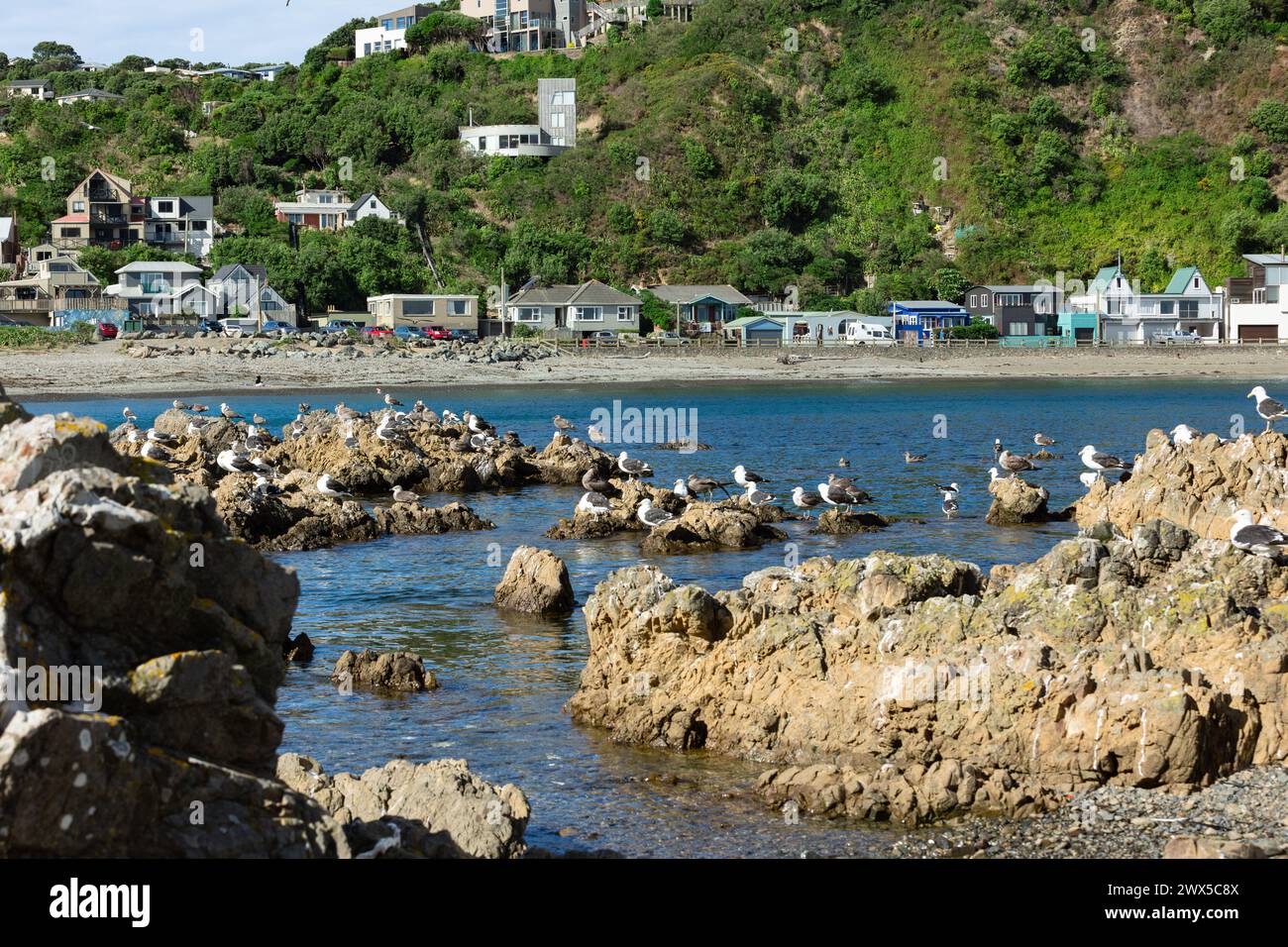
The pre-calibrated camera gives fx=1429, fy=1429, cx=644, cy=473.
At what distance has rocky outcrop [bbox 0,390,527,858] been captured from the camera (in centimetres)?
694

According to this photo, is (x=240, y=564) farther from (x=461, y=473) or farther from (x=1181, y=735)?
(x=461, y=473)

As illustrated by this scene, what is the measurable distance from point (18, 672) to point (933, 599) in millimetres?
9730

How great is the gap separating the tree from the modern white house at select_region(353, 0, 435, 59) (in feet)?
284

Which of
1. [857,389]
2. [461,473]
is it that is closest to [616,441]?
[461,473]

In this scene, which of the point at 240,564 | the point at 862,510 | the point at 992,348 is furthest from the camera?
the point at 992,348

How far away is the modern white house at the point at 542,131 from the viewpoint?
139125 mm

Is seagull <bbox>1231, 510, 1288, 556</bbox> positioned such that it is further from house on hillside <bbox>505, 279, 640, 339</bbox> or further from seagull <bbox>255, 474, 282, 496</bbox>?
house on hillside <bbox>505, 279, 640, 339</bbox>

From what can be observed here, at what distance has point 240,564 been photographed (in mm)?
9023

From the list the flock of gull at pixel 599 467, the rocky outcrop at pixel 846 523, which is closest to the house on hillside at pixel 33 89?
the flock of gull at pixel 599 467

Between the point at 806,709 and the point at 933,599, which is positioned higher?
the point at 933,599

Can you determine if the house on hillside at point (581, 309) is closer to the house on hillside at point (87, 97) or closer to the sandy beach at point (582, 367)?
the sandy beach at point (582, 367)

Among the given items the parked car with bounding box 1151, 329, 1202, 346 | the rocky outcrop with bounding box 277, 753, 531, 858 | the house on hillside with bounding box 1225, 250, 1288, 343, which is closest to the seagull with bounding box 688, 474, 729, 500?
the rocky outcrop with bounding box 277, 753, 531, 858

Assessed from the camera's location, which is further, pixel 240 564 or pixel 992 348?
pixel 992 348

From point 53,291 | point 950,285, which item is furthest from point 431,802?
point 950,285
